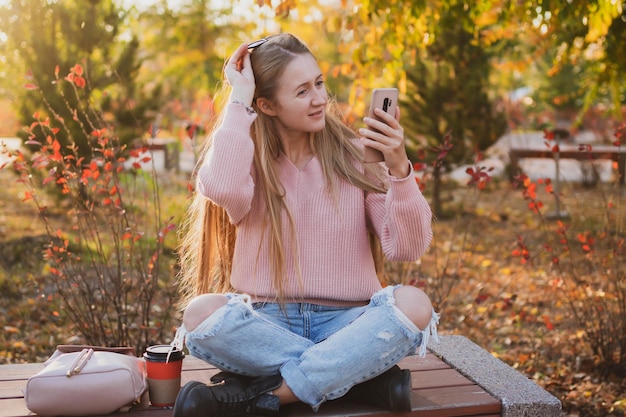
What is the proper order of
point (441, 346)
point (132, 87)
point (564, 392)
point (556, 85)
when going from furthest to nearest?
point (556, 85) < point (132, 87) < point (564, 392) < point (441, 346)

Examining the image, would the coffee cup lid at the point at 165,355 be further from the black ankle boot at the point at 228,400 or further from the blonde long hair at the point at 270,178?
the blonde long hair at the point at 270,178

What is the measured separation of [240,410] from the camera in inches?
93.6

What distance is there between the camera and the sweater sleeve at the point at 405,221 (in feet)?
8.13

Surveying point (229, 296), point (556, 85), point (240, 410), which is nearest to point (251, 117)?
point (229, 296)

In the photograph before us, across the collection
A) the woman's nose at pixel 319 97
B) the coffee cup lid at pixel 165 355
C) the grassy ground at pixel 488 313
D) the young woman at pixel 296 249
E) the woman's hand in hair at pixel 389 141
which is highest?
the woman's nose at pixel 319 97

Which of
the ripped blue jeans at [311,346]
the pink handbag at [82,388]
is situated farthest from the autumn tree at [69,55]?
the ripped blue jeans at [311,346]

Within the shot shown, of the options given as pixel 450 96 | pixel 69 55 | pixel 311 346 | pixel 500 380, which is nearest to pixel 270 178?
pixel 311 346

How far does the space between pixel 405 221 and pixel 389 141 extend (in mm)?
261

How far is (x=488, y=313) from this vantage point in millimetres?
5074

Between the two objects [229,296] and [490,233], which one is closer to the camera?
[229,296]

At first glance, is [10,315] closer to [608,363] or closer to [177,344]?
[177,344]

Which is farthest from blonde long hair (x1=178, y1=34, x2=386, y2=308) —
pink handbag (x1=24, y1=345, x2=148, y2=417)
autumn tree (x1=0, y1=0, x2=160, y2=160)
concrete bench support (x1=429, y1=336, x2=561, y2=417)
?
autumn tree (x1=0, y1=0, x2=160, y2=160)

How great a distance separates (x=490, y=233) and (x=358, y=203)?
17.1 ft

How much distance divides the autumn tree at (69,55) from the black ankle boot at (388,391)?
486 centimetres
